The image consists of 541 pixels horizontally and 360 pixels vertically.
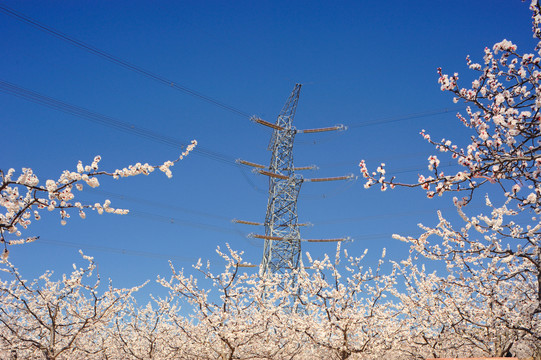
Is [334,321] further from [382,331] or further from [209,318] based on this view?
[209,318]

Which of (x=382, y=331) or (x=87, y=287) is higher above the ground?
(x=87, y=287)

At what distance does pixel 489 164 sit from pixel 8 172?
5800mm

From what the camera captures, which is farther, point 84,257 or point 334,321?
point 84,257

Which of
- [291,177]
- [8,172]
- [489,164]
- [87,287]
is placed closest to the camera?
[489,164]

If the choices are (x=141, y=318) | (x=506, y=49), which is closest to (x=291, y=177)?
(x=141, y=318)

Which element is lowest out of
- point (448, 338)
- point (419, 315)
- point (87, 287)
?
point (448, 338)

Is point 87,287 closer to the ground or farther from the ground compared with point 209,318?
farther from the ground

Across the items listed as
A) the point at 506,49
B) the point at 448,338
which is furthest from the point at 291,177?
the point at 506,49

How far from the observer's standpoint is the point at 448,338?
1477 centimetres

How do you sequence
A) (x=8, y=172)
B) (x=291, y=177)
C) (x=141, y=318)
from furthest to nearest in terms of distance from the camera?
(x=291, y=177), (x=141, y=318), (x=8, y=172)

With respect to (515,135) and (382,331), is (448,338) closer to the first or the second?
(382,331)

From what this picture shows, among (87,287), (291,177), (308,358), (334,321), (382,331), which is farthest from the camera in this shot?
(291,177)

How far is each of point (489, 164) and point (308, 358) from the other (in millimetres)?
14924

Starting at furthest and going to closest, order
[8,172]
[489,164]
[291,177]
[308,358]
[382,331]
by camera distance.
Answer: [291,177] → [308,358] → [382,331] → [8,172] → [489,164]
